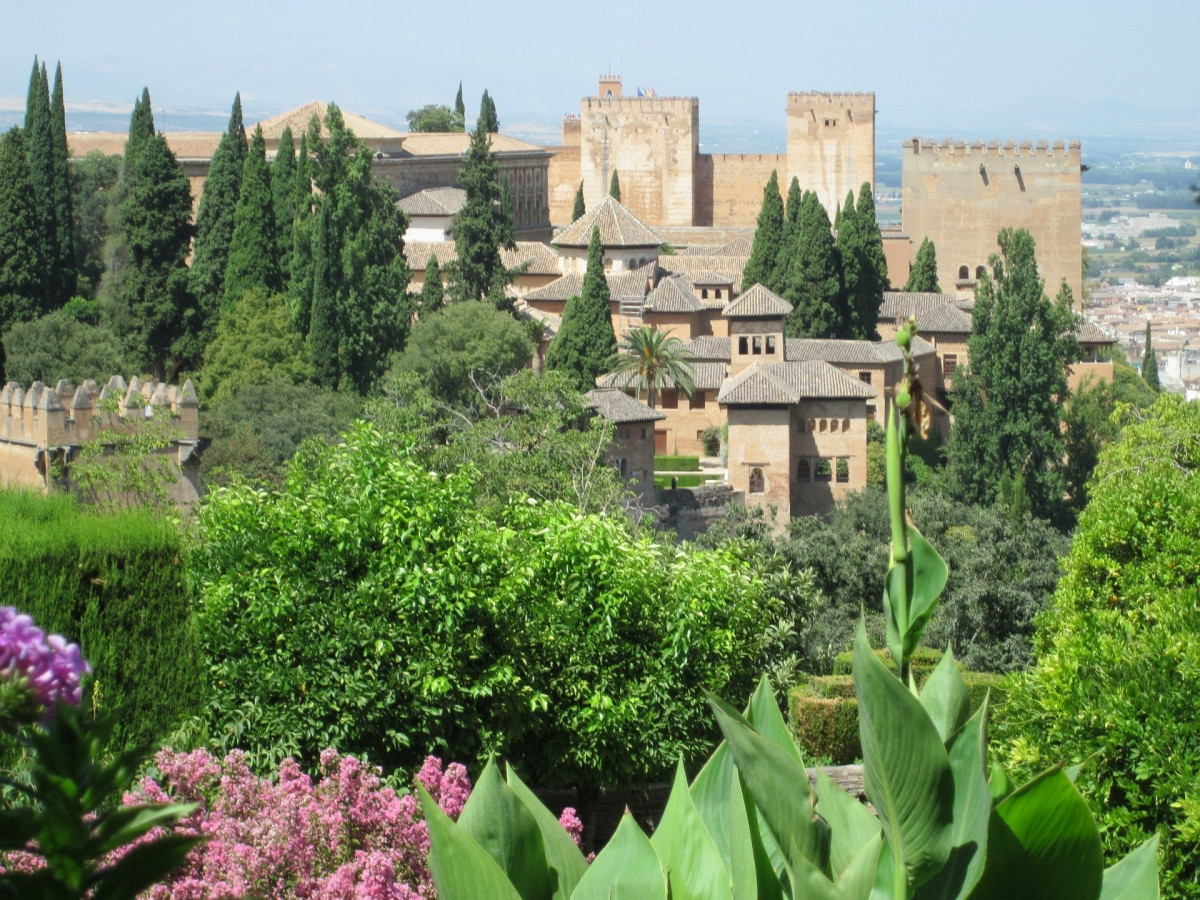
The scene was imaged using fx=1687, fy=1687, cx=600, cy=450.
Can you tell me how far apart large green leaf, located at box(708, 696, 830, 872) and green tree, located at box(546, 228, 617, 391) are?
114ft

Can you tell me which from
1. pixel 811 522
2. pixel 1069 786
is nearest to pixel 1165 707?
pixel 1069 786

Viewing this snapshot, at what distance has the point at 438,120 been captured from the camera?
8169 cm

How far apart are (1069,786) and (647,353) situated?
36.4 m

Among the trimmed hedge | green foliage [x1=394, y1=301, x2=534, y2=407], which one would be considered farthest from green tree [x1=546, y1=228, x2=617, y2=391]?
the trimmed hedge

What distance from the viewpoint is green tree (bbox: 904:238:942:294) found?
53594 mm

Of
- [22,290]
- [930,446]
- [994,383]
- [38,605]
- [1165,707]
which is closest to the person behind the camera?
[1165,707]

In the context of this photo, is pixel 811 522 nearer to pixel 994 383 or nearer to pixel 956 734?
pixel 994 383

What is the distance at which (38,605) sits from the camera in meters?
9.37

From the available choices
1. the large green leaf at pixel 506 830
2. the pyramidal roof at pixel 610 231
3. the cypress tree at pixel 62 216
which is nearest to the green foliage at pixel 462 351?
the cypress tree at pixel 62 216

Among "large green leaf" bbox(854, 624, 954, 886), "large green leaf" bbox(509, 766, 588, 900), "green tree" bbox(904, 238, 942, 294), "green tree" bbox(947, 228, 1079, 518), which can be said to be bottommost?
"green tree" bbox(947, 228, 1079, 518)

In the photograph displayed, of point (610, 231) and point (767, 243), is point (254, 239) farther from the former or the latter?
point (767, 243)

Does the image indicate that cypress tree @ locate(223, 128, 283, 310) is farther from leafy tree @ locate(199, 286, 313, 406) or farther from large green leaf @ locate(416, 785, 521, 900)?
large green leaf @ locate(416, 785, 521, 900)

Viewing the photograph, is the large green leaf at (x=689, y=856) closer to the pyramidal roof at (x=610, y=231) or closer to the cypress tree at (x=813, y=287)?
the cypress tree at (x=813, y=287)

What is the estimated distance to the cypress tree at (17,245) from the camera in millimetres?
33906
